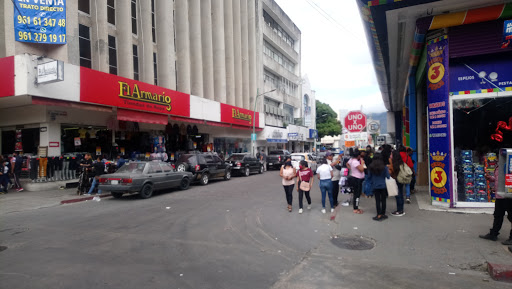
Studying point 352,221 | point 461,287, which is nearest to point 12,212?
point 352,221

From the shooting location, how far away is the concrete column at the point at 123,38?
17.8 metres

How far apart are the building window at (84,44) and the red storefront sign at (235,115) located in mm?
10628

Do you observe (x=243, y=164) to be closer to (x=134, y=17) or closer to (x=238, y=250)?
(x=134, y=17)

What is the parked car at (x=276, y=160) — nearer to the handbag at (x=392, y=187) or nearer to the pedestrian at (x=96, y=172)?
the pedestrian at (x=96, y=172)

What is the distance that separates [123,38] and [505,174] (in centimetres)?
1848

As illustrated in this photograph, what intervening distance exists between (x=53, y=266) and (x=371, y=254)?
16.8ft

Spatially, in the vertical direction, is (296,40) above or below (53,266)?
above

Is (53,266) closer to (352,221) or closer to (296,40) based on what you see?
(352,221)

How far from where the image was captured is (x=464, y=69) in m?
8.68

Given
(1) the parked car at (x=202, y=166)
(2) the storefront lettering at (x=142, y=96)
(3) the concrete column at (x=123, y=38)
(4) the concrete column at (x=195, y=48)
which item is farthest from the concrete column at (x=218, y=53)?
(1) the parked car at (x=202, y=166)

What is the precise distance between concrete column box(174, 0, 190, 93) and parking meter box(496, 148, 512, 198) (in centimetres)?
1995

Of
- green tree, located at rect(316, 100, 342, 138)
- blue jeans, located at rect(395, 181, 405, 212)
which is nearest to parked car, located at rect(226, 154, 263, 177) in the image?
blue jeans, located at rect(395, 181, 405, 212)

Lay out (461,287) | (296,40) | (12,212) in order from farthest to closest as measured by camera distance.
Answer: (296,40) → (12,212) → (461,287)

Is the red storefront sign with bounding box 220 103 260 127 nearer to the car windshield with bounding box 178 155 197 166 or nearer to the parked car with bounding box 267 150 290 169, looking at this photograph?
the parked car with bounding box 267 150 290 169
